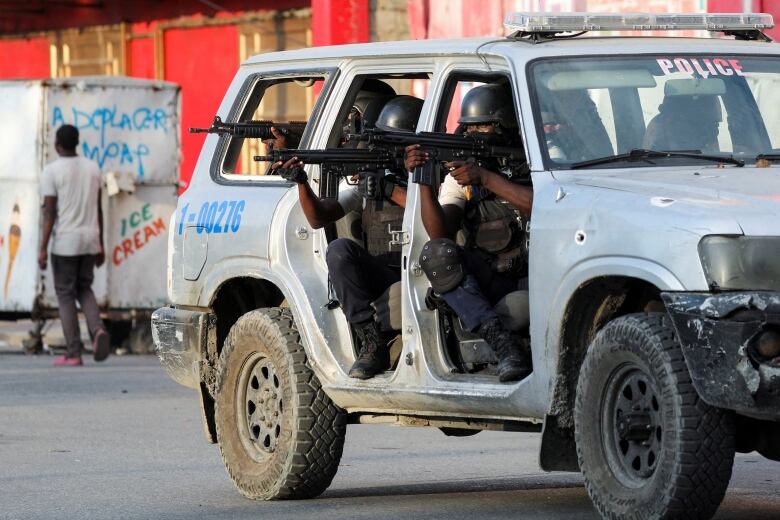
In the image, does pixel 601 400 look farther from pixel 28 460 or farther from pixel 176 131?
pixel 176 131

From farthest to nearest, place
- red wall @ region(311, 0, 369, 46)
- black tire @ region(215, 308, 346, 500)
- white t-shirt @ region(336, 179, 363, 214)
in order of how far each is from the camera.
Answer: red wall @ region(311, 0, 369, 46), white t-shirt @ region(336, 179, 363, 214), black tire @ region(215, 308, 346, 500)

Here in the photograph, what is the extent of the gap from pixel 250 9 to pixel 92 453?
1362 cm

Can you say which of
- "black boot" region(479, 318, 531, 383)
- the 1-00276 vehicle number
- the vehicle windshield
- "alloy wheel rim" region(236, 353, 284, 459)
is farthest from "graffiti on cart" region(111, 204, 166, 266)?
"black boot" region(479, 318, 531, 383)

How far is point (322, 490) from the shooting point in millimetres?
7980

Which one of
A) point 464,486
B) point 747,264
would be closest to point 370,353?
point 464,486

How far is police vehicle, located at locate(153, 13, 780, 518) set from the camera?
5910 mm

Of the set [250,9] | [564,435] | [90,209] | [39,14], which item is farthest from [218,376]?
[39,14]

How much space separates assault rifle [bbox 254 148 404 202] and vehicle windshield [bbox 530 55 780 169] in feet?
2.63

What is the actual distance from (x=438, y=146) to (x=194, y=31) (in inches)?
670

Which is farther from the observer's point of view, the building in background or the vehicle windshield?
the building in background

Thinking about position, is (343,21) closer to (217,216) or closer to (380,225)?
(217,216)

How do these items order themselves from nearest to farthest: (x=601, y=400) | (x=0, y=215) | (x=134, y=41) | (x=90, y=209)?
(x=601, y=400), (x=90, y=209), (x=0, y=215), (x=134, y=41)

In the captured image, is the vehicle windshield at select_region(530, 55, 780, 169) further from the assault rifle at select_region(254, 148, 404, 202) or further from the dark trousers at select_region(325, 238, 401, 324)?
the dark trousers at select_region(325, 238, 401, 324)

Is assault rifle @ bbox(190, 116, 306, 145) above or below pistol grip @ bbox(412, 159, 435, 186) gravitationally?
above
